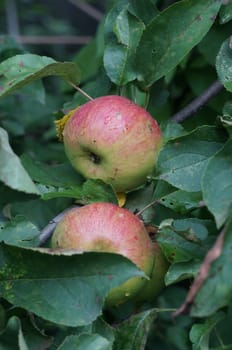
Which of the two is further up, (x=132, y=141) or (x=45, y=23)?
(x=132, y=141)

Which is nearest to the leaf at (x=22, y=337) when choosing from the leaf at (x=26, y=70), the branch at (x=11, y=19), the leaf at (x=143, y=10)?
the leaf at (x=26, y=70)

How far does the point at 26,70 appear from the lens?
1.26 metres

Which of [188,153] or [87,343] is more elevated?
[188,153]

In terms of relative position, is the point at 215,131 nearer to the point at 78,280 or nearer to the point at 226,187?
the point at 226,187

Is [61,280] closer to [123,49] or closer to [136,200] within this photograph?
[136,200]

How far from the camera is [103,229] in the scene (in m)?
1.09

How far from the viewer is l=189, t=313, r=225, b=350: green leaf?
1.02 meters

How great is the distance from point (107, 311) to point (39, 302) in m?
1.00

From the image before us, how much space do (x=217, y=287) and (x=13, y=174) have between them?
32 centimetres

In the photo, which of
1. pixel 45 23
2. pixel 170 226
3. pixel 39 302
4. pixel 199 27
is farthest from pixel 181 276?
pixel 45 23

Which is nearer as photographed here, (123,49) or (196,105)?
(123,49)

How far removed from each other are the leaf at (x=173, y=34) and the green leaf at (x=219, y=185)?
31 centimetres

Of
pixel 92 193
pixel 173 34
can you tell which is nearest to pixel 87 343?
pixel 92 193

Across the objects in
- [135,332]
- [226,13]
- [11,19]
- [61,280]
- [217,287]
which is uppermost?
[226,13]
